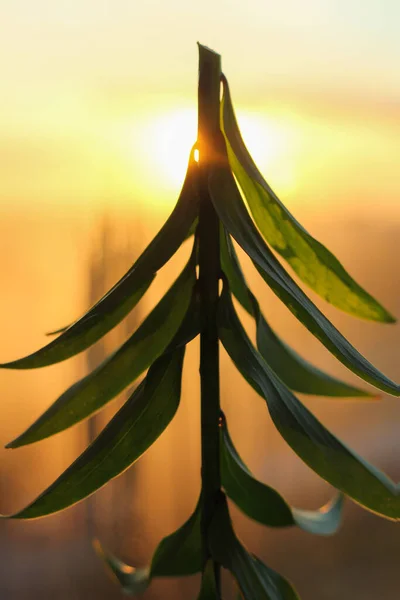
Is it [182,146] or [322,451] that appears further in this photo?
[182,146]

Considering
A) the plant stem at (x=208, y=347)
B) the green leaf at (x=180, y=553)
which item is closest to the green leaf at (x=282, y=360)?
the plant stem at (x=208, y=347)

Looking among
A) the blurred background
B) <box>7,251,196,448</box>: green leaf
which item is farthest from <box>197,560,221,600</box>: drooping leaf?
the blurred background

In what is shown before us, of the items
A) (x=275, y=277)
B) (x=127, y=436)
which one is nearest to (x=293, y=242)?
(x=275, y=277)

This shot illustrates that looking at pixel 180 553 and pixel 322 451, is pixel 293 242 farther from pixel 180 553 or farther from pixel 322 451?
pixel 180 553

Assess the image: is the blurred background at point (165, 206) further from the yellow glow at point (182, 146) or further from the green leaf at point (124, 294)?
the green leaf at point (124, 294)

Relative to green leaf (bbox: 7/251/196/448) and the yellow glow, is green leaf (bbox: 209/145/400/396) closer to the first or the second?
green leaf (bbox: 7/251/196/448)

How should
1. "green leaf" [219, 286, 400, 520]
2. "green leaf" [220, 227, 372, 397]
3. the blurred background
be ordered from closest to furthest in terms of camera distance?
"green leaf" [219, 286, 400, 520] → "green leaf" [220, 227, 372, 397] → the blurred background
